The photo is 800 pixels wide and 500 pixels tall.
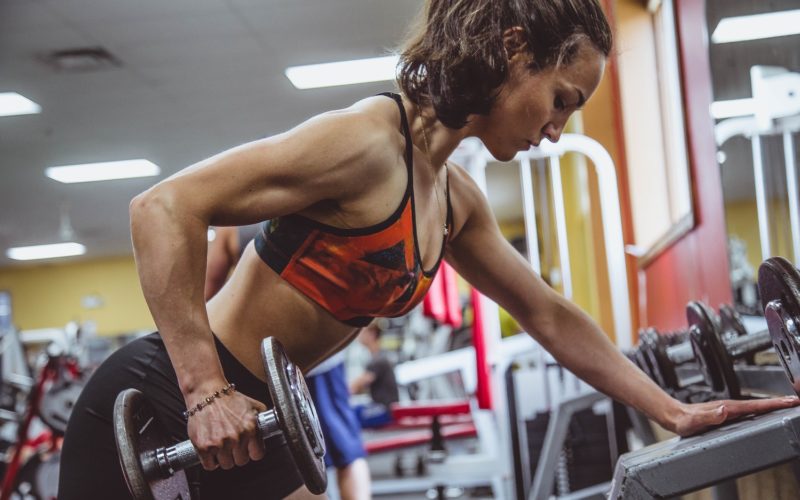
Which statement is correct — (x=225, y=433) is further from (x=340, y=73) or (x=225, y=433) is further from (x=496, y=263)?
(x=340, y=73)

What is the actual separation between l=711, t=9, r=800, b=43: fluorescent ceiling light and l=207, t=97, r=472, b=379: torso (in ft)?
2.84

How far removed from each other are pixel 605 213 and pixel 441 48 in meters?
2.28

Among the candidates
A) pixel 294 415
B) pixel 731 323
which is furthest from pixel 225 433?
pixel 731 323

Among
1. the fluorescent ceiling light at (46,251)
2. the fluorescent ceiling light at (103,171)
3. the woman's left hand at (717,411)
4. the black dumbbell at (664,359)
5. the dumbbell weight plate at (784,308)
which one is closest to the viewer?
the dumbbell weight plate at (784,308)

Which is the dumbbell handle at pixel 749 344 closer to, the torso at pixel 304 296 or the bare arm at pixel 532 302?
the bare arm at pixel 532 302

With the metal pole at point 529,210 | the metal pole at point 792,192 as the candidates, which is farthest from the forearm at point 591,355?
the metal pole at point 529,210

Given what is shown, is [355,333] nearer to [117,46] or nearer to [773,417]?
[773,417]

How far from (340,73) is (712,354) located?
211 inches

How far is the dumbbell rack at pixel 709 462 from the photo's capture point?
77 cm

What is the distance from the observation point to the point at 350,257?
1092 millimetres

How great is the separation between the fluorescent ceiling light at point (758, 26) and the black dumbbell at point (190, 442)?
1.22m

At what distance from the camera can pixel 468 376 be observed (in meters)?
5.77

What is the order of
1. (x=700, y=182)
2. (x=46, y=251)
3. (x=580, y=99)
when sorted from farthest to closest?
(x=46, y=251) → (x=700, y=182) → (x=580, y=99)

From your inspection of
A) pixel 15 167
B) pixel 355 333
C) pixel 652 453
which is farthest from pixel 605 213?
pixel 15 167
